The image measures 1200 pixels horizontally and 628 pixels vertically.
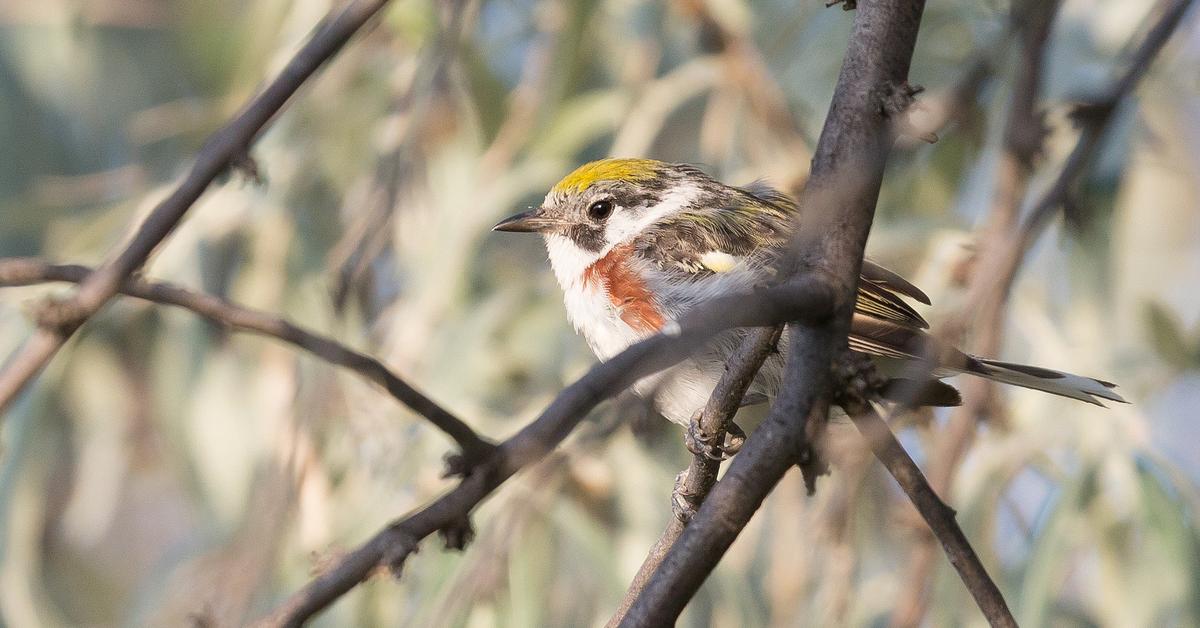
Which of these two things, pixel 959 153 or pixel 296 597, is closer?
pixel 296 597

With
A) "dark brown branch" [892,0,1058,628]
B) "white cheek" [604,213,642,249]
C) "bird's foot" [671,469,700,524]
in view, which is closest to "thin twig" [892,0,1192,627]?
"dark brown branch" [892,0,1058,628]

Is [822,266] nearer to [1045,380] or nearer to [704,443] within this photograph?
[704,443]

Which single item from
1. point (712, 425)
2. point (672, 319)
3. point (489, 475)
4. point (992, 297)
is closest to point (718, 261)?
point (672, 319)

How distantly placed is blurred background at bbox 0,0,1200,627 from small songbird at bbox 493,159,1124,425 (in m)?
0.33

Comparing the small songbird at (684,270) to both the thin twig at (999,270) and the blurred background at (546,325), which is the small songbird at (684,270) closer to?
the thin twig at (999,270)

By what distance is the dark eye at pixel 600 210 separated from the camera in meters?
3.29

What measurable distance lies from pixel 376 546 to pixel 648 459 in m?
2.81

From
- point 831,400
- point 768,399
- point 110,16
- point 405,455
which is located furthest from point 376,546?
point 110,16

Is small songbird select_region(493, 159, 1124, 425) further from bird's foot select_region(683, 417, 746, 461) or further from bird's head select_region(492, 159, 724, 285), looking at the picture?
bird's foot select_region(683, 417, 746, 461)

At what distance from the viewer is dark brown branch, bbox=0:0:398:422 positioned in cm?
137

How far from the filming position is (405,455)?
146 inches

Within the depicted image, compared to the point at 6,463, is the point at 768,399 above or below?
above

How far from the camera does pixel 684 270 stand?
2.92 m

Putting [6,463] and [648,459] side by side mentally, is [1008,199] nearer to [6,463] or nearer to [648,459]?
[648,459]
